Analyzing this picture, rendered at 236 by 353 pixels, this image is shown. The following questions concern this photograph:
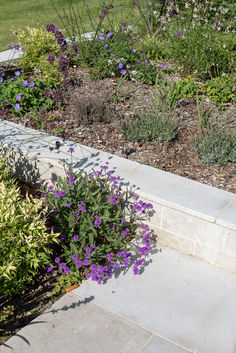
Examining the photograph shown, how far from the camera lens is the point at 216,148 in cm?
343

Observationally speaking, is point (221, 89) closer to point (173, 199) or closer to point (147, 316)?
point (173, 199)

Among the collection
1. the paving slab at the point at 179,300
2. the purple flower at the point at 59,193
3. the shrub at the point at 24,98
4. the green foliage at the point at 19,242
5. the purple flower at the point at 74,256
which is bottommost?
the paving slab at the point at 179,300

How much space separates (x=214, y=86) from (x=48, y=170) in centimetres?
226

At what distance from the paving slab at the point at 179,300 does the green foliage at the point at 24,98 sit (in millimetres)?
2233

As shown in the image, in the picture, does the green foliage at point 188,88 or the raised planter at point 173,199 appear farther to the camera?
the green foliage at point 188,88

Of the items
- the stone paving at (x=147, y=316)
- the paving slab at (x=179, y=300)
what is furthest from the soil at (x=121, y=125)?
the stone paving at (x=147, y=316)

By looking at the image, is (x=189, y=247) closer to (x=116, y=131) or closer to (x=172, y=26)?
(x=116, y=131)

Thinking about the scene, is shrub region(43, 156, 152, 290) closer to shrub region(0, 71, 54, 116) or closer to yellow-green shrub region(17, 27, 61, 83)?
shrub region(0, 71, 54, 116)

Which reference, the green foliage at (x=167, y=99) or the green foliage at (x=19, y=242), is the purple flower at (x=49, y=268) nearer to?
the green foliage at (x=19, y=242)

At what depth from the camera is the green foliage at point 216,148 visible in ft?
11.2

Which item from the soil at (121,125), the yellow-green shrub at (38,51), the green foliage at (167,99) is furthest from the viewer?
the yellow-green shrub at (38,51)

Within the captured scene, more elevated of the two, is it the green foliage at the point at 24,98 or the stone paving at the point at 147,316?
the green foliage at the point at 24,98

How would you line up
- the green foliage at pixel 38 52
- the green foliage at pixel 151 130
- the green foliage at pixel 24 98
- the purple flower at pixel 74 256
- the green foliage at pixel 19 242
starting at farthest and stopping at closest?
1. the green foliage at pixel 38 52
2. the green foliage at pixel 24 98
3. the green foliage at pixel 151 130
4. the purple flower at pixel 74 256
5. the green foliage at pixel 19 242

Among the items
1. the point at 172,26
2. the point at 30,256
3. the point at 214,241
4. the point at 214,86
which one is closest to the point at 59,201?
the point at 30,256
